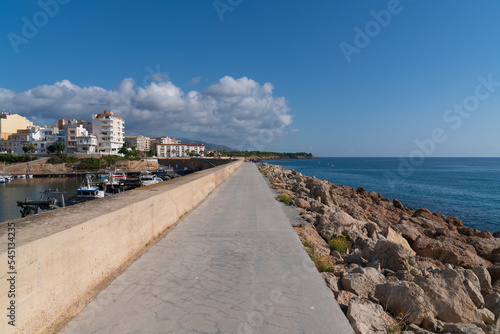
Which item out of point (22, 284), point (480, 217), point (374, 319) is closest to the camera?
point (22, 284)

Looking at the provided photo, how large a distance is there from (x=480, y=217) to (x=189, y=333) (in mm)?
27810

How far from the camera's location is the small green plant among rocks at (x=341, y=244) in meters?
6.14

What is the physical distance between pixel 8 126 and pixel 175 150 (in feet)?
224

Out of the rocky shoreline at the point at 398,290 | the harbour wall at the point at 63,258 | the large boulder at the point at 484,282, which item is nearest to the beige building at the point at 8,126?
the harbour wall at the point at 63,258

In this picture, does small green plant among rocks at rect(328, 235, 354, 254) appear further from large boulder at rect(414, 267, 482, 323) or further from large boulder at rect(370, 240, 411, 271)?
large boulder at rect(414, 267, 482, 323)

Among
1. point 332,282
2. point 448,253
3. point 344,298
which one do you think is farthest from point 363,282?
point 448,253

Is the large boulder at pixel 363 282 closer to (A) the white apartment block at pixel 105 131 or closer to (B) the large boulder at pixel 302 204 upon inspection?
(B) the large boulder at pixel 302 204

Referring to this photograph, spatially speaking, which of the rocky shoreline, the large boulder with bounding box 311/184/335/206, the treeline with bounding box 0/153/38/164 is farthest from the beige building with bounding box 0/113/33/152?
the rocky shoreline

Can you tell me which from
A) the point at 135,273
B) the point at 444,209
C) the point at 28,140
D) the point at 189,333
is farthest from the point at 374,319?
the point at 28,140

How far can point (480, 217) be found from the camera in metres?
22.5

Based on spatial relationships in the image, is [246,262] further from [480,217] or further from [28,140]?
[28,140]

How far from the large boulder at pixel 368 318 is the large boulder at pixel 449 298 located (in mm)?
945

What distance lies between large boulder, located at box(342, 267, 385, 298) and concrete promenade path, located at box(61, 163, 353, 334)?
40cm

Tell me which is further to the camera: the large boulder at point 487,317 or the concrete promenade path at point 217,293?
the large boulder at point 487,317
